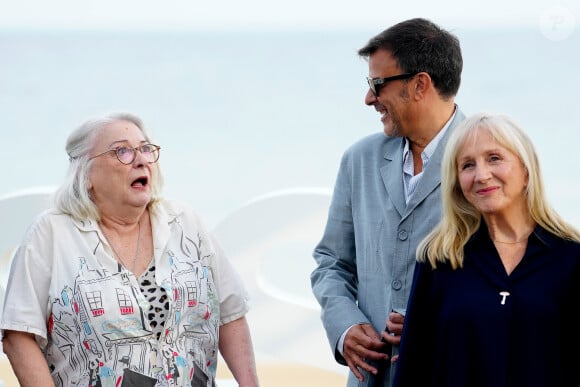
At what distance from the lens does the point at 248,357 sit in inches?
128

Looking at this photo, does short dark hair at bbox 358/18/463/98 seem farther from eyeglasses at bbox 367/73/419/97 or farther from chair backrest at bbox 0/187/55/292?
chair backrest at bbox 0/187/55/292

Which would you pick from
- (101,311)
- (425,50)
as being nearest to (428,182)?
→ (425,50)

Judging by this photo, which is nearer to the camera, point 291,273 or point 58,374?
point 58,374

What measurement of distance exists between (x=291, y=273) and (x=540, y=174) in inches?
244

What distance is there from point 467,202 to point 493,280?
0.23m

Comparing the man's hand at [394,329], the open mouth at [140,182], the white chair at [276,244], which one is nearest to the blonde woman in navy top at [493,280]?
the man's hand at [394,329]

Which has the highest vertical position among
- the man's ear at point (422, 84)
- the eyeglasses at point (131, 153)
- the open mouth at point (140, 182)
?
the man's ear at point (422, 84)

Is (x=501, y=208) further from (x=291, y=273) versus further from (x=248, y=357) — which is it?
(x=291, y=273)

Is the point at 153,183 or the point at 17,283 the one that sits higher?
the point at 153,183

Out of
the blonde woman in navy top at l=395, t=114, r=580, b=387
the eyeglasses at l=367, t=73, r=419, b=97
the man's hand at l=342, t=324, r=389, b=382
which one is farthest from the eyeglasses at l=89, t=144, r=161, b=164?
the blonde woman in navy top at l=395, t=114, r=580, b=387

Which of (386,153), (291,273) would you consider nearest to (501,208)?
(386,153)

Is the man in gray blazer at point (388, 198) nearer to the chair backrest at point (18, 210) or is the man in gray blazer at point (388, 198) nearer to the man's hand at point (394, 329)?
the man's hand at point (394, 329)

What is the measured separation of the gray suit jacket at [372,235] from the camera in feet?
9.69

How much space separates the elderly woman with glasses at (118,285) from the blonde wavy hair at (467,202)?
73 centimetres
